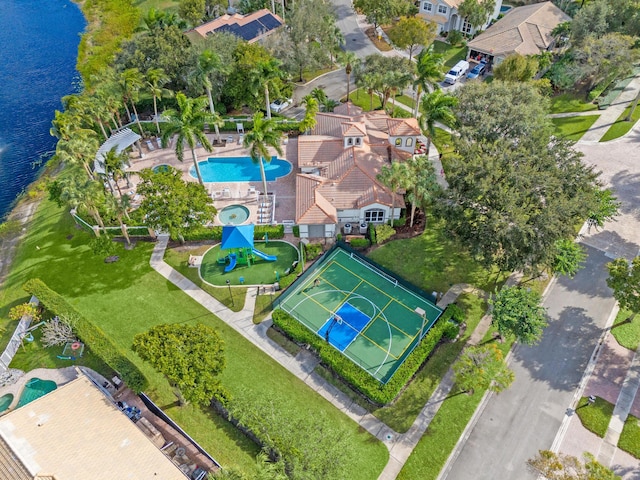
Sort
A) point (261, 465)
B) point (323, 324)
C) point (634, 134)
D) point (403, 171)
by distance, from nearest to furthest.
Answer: point (261, 465), point (323, 324), point (403, 171), point (634, 134)

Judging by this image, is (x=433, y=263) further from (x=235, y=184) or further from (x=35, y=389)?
(x=35, y=389)

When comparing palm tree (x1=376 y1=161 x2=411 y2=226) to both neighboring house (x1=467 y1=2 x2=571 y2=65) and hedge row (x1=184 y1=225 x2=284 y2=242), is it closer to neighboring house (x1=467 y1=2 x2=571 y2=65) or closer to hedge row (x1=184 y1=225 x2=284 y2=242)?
hedge row (x1=184 y1=225 x2=284 y2=242)

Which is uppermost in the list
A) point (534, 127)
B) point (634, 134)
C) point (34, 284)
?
point (534, 127)

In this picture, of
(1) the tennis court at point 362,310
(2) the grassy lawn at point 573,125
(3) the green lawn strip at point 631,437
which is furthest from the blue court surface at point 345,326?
(2) the grassy lawn at point 573,125

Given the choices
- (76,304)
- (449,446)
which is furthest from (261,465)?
Result: (76,304)

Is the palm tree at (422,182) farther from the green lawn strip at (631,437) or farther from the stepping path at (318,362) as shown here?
the green lawn strip at (631,437)

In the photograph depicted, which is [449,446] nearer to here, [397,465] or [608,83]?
[397,465]
